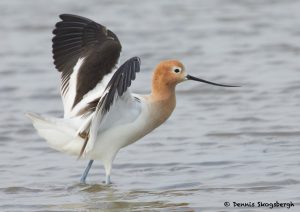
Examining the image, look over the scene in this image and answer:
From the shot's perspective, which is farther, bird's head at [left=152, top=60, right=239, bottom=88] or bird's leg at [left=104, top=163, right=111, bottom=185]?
bird's head at [left=152, top=60, right=239, bottom=88]

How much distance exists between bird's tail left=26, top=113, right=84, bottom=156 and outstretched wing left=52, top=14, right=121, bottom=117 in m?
0.38

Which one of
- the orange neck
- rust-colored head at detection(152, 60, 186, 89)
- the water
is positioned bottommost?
the water

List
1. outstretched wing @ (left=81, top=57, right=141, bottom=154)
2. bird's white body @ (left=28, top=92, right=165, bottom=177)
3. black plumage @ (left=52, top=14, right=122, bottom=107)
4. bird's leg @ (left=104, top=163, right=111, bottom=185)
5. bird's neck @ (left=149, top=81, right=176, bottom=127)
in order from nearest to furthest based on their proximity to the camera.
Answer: outstretched wing @ (left=81, top=57, right=141, bottom=154)
bird's white body @ (left=28, top=92, right=165, bottom=177)
bird's leg @ (left=104, top=163, right=111, bottom=185)
bird's neck @ (left=149, top=81, right=176, bottom=127)
black plumage @ (left=52, top=14, right=122, bottom=107)

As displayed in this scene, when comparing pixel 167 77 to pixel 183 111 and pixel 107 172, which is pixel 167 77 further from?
pixel 183 111

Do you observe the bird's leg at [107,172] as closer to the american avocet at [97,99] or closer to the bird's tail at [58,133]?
the american avocet at [97,99]

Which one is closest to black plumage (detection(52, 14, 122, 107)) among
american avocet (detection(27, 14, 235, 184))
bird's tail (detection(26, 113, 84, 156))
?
american avocet (detection(27, 14, 235, 184))

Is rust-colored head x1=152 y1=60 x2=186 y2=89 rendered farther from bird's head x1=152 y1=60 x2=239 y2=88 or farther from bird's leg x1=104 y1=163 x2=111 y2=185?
bird's leg x1=104 y1=163 x2=111 y2=185

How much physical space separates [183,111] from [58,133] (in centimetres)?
343

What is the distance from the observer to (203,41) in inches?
583

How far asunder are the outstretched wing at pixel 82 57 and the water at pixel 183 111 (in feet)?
2.58

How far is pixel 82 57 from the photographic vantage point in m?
9.08

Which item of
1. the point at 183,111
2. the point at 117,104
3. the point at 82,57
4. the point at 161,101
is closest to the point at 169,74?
the point at 161,101

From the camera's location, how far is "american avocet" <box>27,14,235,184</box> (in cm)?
809

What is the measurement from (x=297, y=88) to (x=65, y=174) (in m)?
3.93
